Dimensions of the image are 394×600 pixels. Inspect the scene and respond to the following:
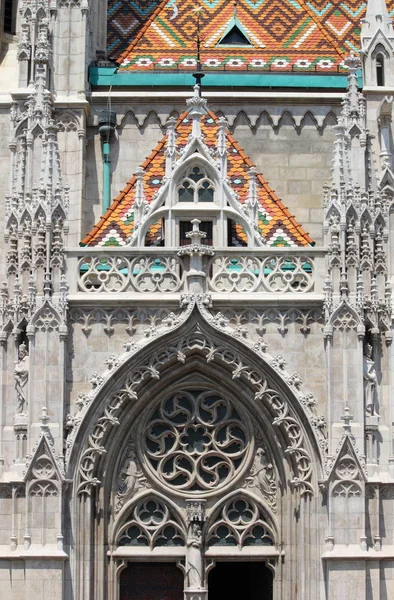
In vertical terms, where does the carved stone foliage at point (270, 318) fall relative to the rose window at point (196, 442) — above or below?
above

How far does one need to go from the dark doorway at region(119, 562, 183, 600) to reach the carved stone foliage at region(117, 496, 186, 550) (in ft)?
1.11

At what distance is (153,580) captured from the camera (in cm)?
2659

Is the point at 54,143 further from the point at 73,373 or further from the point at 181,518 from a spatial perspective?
the point at 181,518

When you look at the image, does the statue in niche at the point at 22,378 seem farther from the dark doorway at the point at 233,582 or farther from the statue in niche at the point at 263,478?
the dark doorway at the point at 233,582

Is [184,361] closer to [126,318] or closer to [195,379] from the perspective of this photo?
[195,379]

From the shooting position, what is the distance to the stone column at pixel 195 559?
26.1m

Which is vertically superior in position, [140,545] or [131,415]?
[131,415]

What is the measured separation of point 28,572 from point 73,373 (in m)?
2.83

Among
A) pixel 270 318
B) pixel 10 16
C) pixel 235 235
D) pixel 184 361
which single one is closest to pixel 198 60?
pixel 235 235

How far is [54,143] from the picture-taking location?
2703 centimetres

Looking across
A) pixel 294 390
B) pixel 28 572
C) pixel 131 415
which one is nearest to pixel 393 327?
pixel 294 390

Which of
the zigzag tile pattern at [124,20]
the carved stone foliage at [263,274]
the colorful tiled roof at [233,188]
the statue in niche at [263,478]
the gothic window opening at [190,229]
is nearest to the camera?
the statue in niche at [263,478]

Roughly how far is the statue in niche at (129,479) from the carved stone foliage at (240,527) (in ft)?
3.80

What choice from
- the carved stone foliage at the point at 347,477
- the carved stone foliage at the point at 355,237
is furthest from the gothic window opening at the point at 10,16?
the carved stone foliage at the point at 347,477
